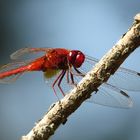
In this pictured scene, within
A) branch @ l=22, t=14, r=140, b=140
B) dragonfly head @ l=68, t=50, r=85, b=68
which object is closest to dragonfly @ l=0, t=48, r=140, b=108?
dragonfly head @ l=68, t=50, r=85, b=68

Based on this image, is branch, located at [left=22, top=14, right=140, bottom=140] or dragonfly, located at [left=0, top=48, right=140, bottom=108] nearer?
branch, located at [left=22, top=14, right=140, bottom=140]

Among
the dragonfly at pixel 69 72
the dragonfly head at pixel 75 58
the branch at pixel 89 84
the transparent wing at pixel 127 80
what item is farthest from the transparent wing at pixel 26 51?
the branch at pixel 89 84

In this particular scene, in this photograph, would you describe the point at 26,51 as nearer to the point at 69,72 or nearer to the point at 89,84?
the point at 69,72

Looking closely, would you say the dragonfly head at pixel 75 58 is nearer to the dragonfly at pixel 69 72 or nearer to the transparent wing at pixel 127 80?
the dragonfly at pixel 69 72

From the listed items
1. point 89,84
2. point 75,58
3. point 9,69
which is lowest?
point 9,69

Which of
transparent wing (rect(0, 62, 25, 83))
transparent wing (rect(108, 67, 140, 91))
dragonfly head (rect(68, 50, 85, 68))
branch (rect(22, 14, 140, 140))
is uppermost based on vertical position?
branch (rect(22, 14, 140, 140))

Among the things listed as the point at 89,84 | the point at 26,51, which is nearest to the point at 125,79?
the point at 26,51

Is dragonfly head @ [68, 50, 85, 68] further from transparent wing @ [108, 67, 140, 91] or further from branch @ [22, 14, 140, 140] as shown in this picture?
branch @ [22, 14, 140, 140]

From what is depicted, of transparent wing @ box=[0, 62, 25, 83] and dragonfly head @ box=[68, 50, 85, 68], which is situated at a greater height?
dragonfly head @ box=[68, 50, 85, 68]
